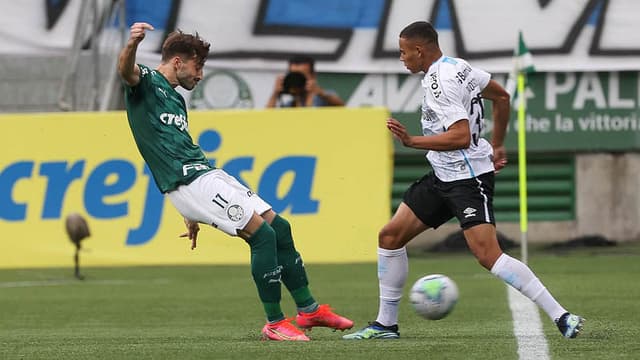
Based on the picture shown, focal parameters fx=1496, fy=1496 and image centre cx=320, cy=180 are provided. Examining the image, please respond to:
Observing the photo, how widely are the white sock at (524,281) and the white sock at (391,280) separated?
76 cm

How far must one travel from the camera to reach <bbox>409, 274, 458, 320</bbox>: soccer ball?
362 inches

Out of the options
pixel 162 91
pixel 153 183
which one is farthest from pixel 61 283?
pixel 162 91

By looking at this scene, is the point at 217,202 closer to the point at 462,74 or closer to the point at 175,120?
the point at 175,120

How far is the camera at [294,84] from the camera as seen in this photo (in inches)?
703

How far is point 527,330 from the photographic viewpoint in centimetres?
982

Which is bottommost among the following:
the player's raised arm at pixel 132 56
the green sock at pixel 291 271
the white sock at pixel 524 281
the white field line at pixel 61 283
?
the white field line at pixel 61 283

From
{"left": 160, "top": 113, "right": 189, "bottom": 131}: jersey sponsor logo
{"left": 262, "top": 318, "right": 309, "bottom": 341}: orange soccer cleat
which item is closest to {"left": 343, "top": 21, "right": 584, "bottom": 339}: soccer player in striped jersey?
{"left": 262, "top": 318, "right": 309, "bottom": 341}: orange soccer cleat

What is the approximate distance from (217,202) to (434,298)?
1473 mm

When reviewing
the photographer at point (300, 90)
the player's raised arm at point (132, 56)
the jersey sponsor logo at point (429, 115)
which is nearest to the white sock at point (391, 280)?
the jersey sponsor logo at point (429, 115)

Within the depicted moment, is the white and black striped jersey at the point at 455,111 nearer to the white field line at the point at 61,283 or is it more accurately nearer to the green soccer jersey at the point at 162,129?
the green soccer jersey at the point at 162,129

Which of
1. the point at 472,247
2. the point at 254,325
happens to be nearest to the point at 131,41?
the point at 472,247

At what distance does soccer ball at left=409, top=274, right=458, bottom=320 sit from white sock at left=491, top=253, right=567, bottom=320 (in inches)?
15.5

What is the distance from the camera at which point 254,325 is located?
1080cm

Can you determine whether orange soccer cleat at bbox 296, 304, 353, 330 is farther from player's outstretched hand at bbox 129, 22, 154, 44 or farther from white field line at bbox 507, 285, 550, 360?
player's outstretched hand at bbox 129, 22, 154, 44
